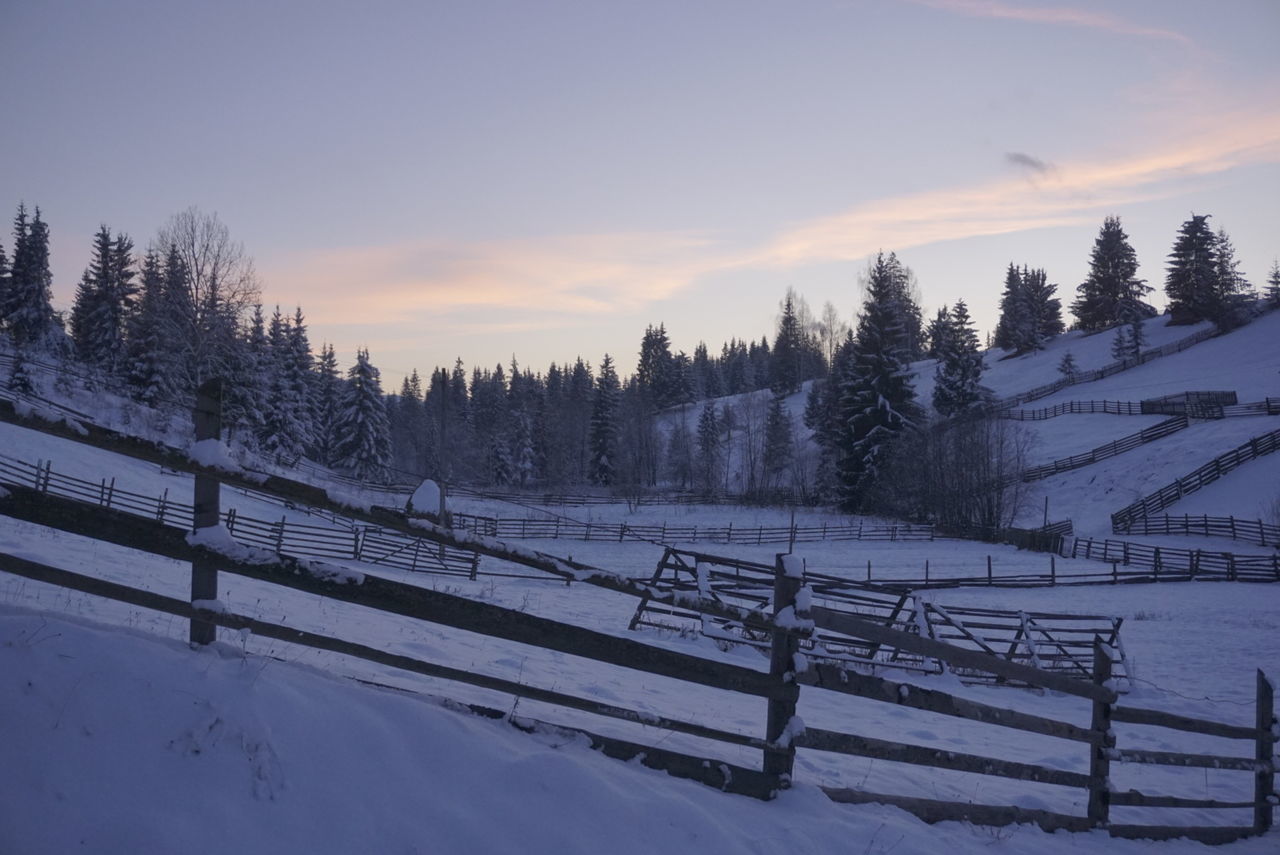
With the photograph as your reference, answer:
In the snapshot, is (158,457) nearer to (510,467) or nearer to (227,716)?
(227,716)

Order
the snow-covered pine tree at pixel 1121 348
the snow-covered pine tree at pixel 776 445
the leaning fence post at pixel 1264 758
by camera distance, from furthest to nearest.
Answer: the snow-covered pine tree at pixel 1121 348 < the snow-covered pine tree at pixel 776 445 < the leaning fence post at pixel 1264 758

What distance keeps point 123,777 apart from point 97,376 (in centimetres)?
5273

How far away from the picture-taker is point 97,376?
150ft

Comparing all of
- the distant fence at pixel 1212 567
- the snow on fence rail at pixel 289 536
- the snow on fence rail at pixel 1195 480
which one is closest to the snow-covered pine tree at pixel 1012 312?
the snow on fence rail at pixel 1195 480

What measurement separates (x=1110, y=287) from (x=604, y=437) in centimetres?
6523

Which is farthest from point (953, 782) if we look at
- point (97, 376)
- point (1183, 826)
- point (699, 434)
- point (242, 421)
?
point (699, 434)

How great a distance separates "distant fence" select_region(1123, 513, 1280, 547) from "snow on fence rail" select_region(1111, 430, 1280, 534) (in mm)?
737

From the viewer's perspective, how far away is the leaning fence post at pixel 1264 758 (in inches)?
294

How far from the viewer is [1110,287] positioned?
92625 mm

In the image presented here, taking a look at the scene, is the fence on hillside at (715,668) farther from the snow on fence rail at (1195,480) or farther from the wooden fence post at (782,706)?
the snow on fence rail at (1195,480)

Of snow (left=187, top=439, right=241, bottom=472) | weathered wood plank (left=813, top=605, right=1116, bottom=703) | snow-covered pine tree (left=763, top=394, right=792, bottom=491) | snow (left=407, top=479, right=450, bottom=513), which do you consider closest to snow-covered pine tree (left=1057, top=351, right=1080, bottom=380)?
snow-covered pine tree (left=763, top=394, right=792, bottom=491)

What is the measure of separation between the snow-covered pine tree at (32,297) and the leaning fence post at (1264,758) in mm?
68880

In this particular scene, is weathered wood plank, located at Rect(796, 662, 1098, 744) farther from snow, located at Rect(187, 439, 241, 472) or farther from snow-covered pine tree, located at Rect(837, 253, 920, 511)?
snow-covered pine tree, located at Rect(837, 253, 920, 511)

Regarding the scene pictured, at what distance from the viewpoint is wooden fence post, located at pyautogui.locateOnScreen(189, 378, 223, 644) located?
393 cm
